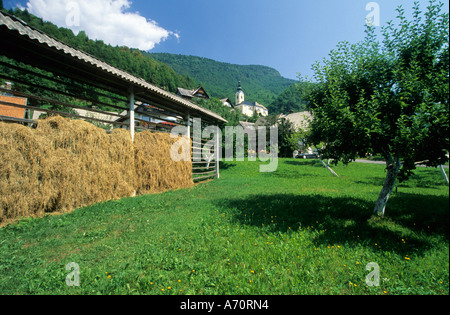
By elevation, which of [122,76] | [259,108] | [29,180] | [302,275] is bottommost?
[302,275]

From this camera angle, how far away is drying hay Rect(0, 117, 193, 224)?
167 inches

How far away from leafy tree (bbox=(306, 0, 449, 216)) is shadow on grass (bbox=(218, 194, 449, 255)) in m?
0.58

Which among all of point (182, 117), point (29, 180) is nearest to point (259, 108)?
point (182, 117)

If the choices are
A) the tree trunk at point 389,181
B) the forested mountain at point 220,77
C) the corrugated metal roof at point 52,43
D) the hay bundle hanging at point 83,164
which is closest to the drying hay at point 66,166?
the hay bundle hanging at point 83,164

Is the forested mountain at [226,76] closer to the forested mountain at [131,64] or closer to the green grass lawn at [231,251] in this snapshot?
the forested mountain at [131,64]

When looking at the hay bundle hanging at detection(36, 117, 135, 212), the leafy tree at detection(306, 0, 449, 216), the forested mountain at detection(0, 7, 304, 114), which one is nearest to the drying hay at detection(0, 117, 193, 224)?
the hay bundle hanging at detection(36, 117, 135, 212)

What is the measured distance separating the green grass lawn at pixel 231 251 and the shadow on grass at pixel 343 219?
0.02 m

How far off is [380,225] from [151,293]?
14.8 ft

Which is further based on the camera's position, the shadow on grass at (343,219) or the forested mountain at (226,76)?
the forested mountain at (226,76)

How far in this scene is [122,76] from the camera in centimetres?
618

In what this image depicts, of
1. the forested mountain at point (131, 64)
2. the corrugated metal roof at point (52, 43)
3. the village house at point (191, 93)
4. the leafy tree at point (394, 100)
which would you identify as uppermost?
the forested mountain at point (131, 64)

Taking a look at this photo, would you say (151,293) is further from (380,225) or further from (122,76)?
(122,76)

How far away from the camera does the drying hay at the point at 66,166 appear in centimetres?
425

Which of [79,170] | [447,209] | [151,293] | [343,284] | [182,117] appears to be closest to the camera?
[447,209]
